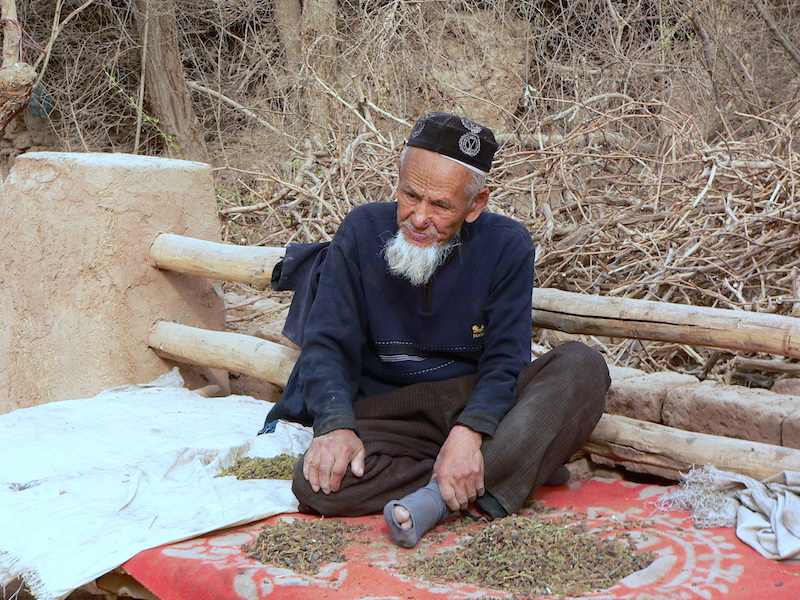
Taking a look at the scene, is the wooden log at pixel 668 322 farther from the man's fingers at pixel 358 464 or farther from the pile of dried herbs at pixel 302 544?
the pile of dried herbs at pixel 302 544

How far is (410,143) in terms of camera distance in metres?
2.79

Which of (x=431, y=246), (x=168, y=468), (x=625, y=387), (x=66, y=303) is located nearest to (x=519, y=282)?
(x=431, y=246)

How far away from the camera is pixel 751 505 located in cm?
245

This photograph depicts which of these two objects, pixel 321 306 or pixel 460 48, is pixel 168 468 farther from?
pixel 460 48

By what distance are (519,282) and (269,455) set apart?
1135mm

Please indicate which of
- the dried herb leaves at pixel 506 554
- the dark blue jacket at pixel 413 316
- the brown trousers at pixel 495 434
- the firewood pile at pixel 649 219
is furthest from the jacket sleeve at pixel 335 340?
the firewood pile at pixel 649 219

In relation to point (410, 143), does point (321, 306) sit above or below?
below

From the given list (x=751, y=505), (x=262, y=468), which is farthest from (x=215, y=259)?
(x=751, y=505)

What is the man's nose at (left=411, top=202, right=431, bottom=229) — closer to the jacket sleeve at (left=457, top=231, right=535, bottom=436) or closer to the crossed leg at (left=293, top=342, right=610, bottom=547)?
the jacket sleeve at (left=457, top=231, right=535, bottom=436)

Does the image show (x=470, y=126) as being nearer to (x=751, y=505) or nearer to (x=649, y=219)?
(x=751, y=505)

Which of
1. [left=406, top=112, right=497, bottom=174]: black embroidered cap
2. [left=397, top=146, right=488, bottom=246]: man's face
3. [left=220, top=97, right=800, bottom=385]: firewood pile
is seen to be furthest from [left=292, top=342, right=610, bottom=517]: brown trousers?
[left=220, top=97, right=800, bottom=385]: firewood pile

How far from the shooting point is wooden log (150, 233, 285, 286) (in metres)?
3.70

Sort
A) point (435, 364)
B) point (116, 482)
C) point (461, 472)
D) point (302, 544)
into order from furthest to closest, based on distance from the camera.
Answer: point (435, 364)
point (116, 482)
point (461, 472)
point (302, 544)

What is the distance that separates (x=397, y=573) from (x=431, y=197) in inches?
46.6
